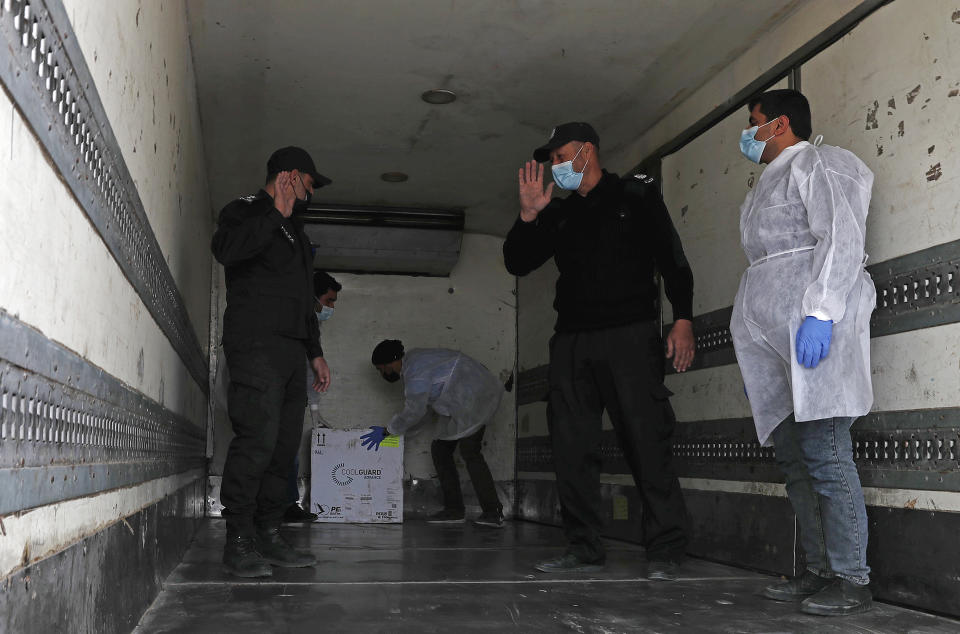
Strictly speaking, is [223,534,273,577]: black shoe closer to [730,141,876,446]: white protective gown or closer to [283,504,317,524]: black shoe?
[730,141,876,446]: white protective gown

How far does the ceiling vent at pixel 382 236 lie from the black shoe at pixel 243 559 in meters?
3.24

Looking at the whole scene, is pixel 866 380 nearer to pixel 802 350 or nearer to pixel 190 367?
pixel 802 350

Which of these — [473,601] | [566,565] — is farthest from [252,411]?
[566,565]

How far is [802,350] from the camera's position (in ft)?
7.38

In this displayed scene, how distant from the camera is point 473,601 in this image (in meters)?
2.41

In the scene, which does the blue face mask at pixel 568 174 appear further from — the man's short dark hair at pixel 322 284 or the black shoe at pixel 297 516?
the black shoe at pixel 297 516

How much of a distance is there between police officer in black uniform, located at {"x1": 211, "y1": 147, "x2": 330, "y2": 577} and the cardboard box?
231 cm

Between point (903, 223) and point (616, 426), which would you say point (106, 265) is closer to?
point (616, 426)

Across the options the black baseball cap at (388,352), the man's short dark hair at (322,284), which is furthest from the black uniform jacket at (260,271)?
the black baseball cap at (388,352)

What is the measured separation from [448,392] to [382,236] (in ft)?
4.15

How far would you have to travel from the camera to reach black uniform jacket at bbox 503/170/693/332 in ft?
9.89

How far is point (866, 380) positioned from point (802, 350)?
0.20m

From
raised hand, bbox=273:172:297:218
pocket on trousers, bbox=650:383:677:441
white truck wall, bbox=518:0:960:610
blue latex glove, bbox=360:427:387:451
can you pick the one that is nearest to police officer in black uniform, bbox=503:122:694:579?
pocket on trousers, bbox=650:383:677:441

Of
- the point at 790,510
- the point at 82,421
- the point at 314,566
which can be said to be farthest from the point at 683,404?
the point at 82,421
